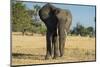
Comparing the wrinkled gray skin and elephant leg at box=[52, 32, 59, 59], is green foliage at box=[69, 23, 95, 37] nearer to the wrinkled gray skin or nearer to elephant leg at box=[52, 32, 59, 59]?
the wrinkled gray skin

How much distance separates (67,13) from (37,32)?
0.49 m

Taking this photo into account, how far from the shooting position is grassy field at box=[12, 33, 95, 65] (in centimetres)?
303

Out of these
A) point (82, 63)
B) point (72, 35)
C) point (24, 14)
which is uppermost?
point (24, 14)

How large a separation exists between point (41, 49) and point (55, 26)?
13.5 inches

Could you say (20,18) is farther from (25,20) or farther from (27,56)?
(27,56)

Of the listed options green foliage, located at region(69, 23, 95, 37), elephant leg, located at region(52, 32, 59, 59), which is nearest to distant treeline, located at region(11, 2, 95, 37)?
elephant leg, located at region(52, 32, 59, 59)

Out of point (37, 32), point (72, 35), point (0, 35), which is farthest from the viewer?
point (72, 35)

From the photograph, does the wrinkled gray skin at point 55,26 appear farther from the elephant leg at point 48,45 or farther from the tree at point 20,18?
the tree at point 20,18

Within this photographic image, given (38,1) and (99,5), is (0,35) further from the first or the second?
(99,5)

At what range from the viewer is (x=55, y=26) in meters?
3.23

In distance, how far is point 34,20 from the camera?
3.11 m

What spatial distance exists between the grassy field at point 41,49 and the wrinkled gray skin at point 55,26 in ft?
0.23

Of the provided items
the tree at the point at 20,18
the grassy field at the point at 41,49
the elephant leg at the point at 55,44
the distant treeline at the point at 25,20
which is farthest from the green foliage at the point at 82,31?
the tree at the point at 20,18

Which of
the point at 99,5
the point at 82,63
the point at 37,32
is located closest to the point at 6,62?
the point at 37,32
